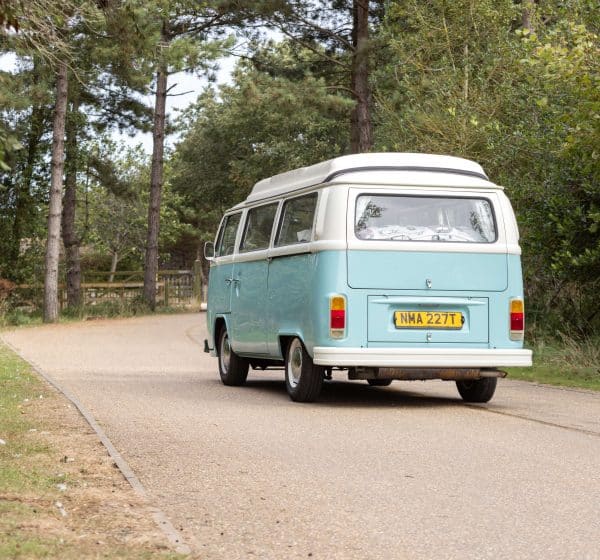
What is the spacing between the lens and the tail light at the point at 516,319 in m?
12.9

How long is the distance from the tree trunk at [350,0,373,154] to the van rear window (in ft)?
77.6

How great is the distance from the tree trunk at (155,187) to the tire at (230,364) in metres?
26.3

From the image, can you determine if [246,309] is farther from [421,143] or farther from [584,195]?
[421,143]

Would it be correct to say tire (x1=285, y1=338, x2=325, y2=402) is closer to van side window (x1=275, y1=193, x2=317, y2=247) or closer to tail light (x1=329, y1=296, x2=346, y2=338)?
tail light (x1=329, y1=296, x2=346, y2=338)

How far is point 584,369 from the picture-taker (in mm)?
16875

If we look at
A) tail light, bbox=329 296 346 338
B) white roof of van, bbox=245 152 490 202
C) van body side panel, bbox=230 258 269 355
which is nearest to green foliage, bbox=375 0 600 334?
white roof of van, bbox=245 152 490 202

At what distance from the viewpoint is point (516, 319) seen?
1295 centimetres

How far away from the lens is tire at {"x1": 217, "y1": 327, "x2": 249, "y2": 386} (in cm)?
1570

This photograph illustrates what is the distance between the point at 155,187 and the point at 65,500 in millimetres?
35434

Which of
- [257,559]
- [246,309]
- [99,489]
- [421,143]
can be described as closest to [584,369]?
[246,309]

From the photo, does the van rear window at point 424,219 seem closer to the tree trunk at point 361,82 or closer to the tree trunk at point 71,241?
the tree trunk at point 361,82

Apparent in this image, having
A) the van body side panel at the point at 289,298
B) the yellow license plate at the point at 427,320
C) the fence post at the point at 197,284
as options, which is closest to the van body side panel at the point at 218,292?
the van body side panel at the point at 289,298

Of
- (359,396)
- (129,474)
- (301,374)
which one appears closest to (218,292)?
(359,396)

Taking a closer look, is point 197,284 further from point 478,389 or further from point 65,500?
point 65,500
